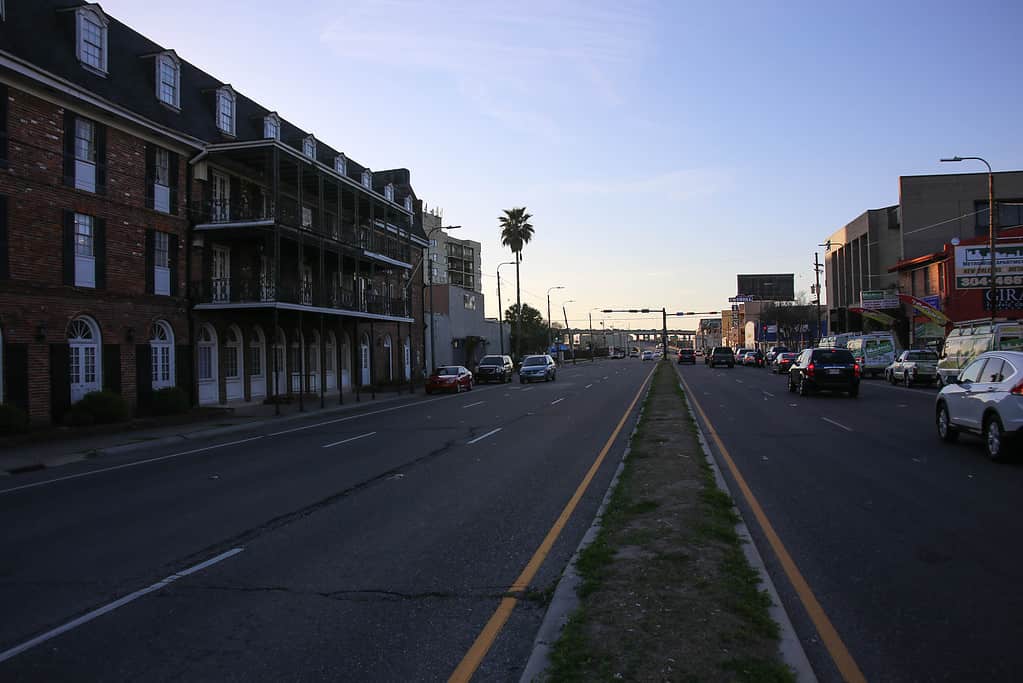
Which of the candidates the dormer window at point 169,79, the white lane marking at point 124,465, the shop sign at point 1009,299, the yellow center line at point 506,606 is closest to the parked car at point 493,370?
the dormer window at point 169,79

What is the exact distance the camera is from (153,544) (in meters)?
7.58

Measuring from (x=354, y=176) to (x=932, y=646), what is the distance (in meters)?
39.2

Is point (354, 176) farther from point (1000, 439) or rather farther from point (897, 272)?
point (897, 272)

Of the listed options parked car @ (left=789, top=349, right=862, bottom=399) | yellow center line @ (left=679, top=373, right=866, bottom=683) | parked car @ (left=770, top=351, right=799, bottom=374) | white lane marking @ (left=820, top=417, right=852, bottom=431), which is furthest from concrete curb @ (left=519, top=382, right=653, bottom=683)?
parked car @ (left=770, top=351, right=799, bottom=374)

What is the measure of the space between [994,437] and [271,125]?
94.4 feet

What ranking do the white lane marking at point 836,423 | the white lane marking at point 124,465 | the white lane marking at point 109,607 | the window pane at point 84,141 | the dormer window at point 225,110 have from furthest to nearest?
the dormer window at point 225,110 → the window pane at point 84,141 → the white lane marking at point 836,423 → the white lane marking at point 124,465 → the white lane marking at point 109,607

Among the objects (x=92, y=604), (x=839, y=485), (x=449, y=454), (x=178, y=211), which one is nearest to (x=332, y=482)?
(x=449, y=454)

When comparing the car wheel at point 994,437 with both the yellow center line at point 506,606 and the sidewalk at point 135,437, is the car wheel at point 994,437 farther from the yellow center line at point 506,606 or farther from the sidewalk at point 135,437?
the sidewalk at point 135,437

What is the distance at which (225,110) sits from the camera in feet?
94.7

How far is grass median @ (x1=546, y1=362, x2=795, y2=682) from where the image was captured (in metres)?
4.01

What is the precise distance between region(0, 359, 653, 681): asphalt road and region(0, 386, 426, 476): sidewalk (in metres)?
1.76

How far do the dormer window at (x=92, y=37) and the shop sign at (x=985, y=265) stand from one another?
42405 millimetres

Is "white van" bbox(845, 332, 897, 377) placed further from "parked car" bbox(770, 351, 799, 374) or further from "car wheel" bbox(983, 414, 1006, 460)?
"car wheel" bbox(983, 414, 1006, 460)

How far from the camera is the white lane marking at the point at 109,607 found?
4832 mm
